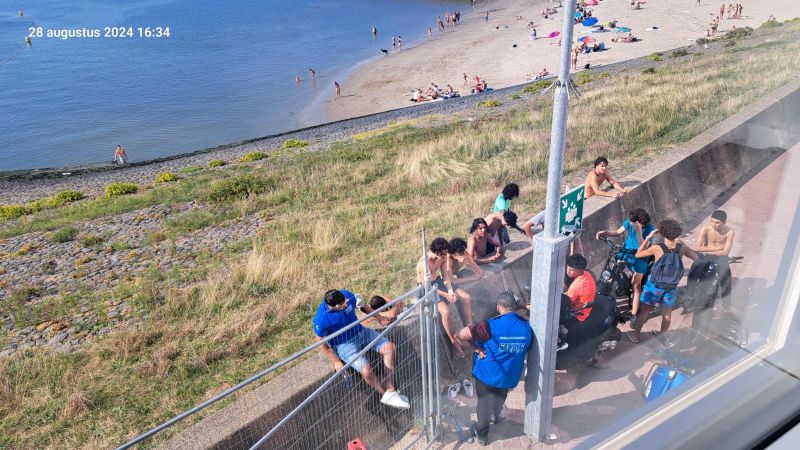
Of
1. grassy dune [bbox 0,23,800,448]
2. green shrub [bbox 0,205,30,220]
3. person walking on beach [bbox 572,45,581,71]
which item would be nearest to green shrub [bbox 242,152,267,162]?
grassy dune [bbox 0,23,800,448]

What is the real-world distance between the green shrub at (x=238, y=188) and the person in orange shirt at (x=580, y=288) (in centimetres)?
1109

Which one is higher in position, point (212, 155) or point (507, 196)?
point (507, 196)

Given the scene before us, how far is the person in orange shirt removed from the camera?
16.8 feet

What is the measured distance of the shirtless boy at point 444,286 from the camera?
16.5 feet

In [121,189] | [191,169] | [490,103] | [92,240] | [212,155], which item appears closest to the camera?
[92,240]

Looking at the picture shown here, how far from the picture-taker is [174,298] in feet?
26.6

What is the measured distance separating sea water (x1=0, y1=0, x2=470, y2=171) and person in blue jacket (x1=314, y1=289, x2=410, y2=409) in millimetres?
29398

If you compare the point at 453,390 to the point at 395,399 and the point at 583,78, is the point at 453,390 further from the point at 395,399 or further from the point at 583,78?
the point at 583,78

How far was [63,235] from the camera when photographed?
1384cm

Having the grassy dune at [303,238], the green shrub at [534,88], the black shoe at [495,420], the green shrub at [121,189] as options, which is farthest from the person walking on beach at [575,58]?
the black shoe at [495,420]

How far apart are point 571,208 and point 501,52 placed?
3933 centimetres

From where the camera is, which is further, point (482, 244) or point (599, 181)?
point (599, 181)

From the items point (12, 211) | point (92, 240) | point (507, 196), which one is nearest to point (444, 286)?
point (507, 196)

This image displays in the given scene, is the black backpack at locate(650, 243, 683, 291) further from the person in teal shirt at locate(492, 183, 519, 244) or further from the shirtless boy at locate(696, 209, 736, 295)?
the person in teal shirt at locate(492, 183, 519, 244)
